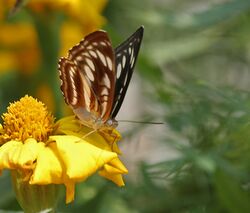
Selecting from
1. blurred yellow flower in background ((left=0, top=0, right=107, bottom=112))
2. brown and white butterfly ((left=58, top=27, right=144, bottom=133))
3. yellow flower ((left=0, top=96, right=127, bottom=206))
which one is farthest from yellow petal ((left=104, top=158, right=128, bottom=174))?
blurred yellow flower in background ((left=0, top=0, right=107, bottom=112))

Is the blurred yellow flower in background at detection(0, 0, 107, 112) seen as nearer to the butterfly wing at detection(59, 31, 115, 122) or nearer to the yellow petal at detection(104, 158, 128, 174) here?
the butterfly wing at detection(59, 31, 115, 122)

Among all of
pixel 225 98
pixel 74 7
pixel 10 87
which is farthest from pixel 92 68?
pixel 10 87

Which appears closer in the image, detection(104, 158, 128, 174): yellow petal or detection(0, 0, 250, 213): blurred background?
detection(104, 158, 128, 174): yellow petal

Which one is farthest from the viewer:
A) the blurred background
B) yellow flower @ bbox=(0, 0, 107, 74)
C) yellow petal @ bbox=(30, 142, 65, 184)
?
yellow flower @ bbox=(0, 0, 107, 74)

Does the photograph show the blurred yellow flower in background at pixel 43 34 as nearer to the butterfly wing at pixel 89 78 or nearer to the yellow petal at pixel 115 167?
the butterfly wing at pixel 89 78

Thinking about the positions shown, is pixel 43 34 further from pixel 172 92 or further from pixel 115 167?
pixel 115 167

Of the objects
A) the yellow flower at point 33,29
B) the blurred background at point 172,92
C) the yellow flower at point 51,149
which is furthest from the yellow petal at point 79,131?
the yellow flower at point 33,29

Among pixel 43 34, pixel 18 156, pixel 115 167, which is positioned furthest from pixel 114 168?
pixel 43 34
